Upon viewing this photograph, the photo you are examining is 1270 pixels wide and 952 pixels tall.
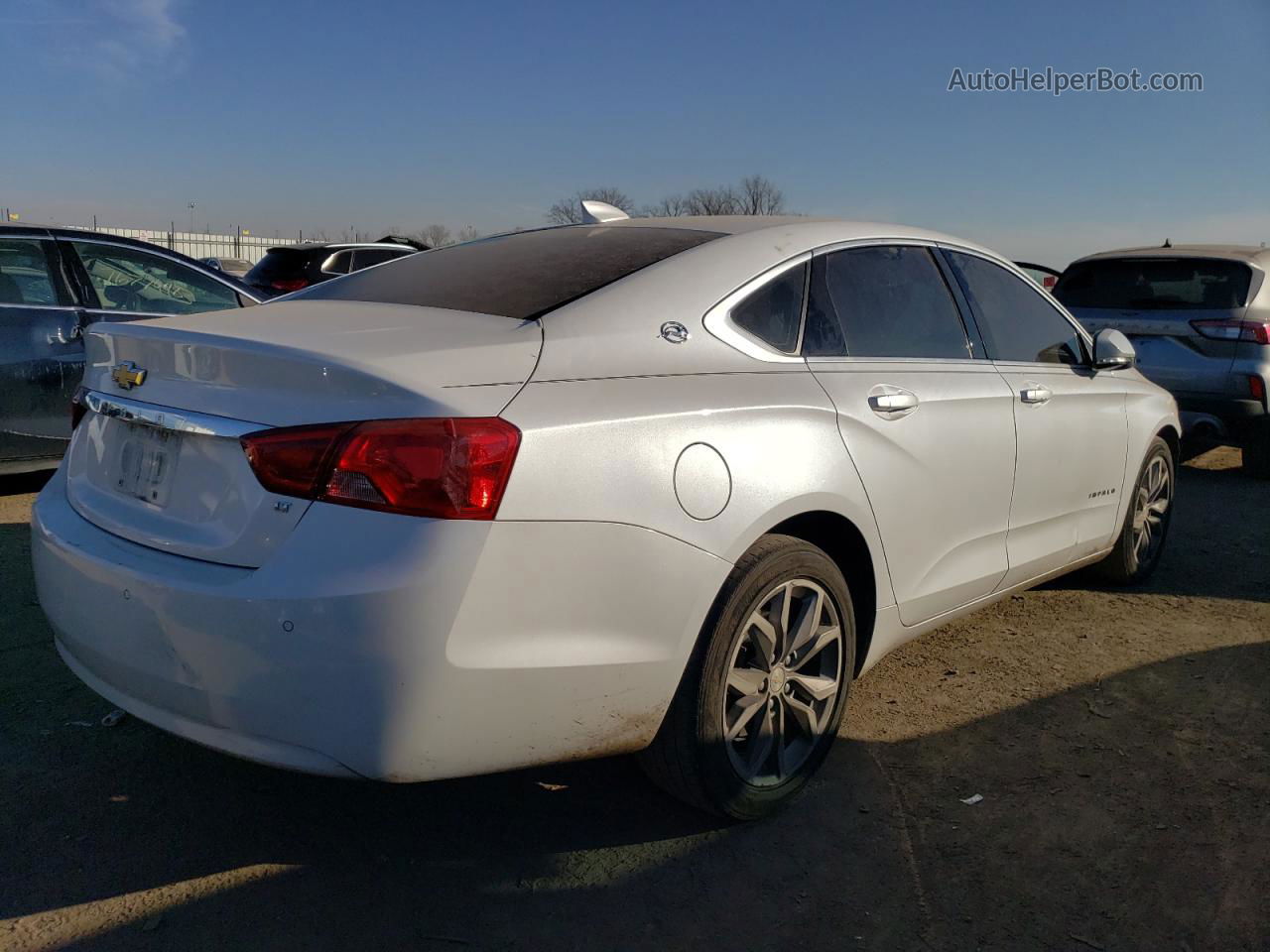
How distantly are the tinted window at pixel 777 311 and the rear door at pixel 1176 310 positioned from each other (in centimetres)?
589

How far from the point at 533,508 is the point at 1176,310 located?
Result: 7244 millimetres

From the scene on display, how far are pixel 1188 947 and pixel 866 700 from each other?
1452 mm

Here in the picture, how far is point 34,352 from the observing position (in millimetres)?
5859

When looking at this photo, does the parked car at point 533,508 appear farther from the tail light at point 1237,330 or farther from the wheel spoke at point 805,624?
the tail light at point 1237,330

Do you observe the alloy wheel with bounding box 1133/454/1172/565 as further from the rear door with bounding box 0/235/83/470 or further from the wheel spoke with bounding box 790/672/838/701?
the rear door with bounding box 0/235/83/470

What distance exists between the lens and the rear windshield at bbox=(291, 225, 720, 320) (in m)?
2.89

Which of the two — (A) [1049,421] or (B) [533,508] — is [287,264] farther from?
(B) [533,508]

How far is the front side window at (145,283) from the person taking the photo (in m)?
6.26

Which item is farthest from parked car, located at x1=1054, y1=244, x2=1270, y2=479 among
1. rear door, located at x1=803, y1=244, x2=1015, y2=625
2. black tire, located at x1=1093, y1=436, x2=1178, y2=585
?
rear door, located at x1=803, y1=244, x2=1015, y2=625


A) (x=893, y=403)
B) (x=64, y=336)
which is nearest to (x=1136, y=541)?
(x=893, y=403)

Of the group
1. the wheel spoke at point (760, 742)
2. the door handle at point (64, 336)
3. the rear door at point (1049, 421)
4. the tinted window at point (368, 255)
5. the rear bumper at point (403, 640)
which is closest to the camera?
the rear bumper at point (403, 640)

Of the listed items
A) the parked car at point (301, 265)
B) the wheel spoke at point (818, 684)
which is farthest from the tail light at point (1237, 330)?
the parked car at point (301, 265)

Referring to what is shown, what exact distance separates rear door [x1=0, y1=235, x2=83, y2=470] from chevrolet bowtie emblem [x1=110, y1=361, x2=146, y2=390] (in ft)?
11.7

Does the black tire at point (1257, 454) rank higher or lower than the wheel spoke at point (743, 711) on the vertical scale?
higher
